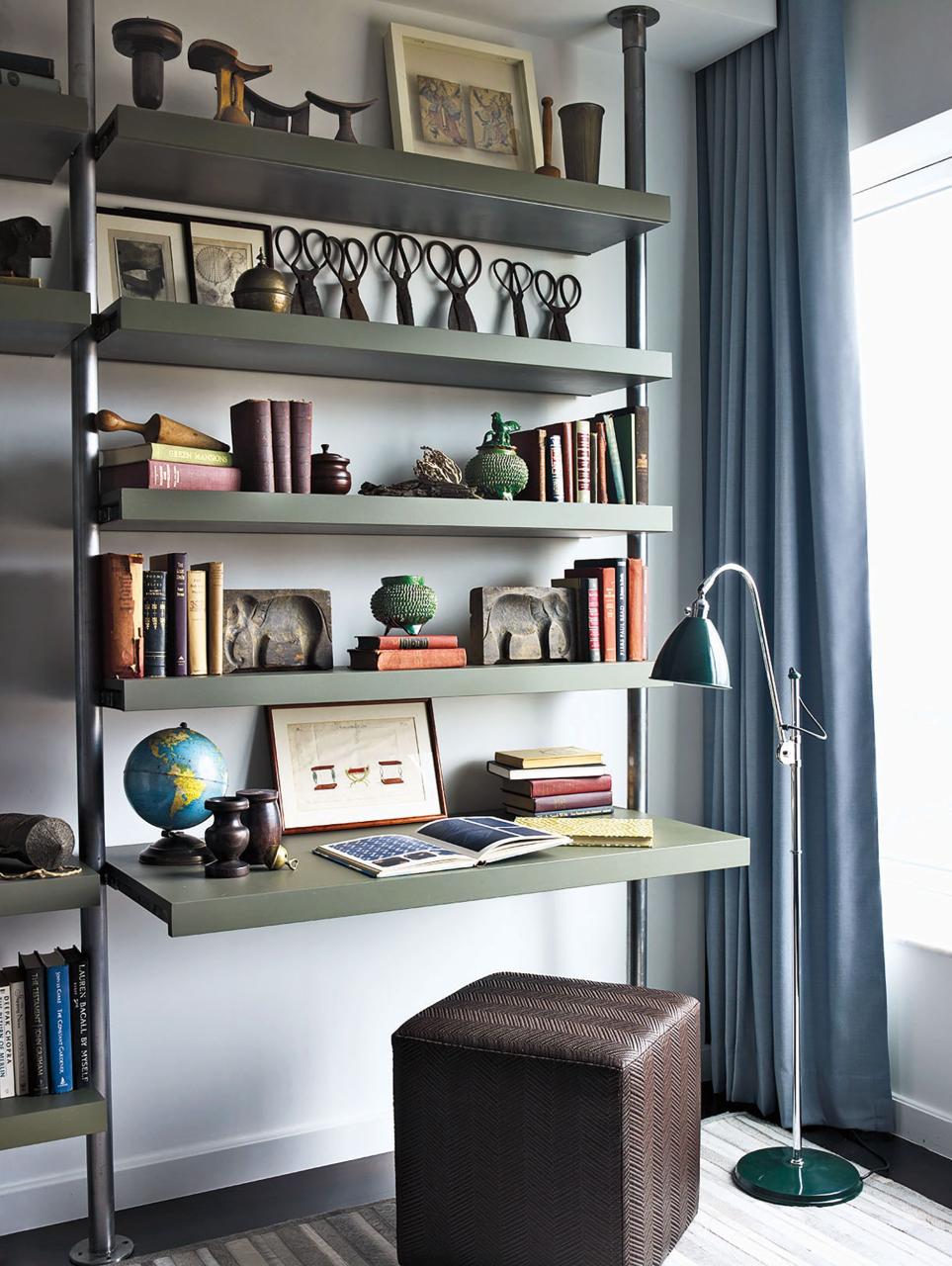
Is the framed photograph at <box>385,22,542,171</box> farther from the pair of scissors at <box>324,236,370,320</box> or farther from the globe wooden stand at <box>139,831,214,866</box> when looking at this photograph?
the globe wooden stand at <box>139,831,214,866</box>

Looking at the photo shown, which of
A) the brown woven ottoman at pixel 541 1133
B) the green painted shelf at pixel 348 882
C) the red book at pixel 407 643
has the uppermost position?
the red book at pixel 407 643

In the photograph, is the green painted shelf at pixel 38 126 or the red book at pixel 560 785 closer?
the green painted shelf at pixel 38 126

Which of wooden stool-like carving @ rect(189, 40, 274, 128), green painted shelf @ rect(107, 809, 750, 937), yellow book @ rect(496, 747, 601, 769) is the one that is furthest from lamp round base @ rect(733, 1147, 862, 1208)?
wooden stool-like carving @ rect(189, 40, 274, 128)

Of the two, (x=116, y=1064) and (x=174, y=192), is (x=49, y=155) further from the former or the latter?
(x=116, y=1064)

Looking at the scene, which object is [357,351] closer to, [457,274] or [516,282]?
[457,274]

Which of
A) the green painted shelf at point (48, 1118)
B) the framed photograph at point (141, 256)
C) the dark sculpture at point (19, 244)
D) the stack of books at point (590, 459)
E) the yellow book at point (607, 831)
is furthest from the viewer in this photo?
the stack of books at point (590, 459)

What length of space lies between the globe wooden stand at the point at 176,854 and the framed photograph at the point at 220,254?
3.54 feet

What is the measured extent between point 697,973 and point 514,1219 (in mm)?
1267

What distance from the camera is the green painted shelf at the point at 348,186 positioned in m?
2.33

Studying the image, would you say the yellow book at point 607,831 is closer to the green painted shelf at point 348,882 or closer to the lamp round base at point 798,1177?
the green painted shelf at point 348,882

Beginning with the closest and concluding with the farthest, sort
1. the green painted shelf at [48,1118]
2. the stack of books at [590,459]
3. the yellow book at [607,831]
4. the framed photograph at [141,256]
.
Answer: the green painted shelf at [48,1118]
the framed photograph at [141,256]
the yellow book at [607,831]
the stack of books at [590,459]

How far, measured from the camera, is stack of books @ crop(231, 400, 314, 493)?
7.84 ft

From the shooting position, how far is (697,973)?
131 inches

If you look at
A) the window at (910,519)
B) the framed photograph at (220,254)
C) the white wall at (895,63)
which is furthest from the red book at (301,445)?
the white wall at (895,63)
